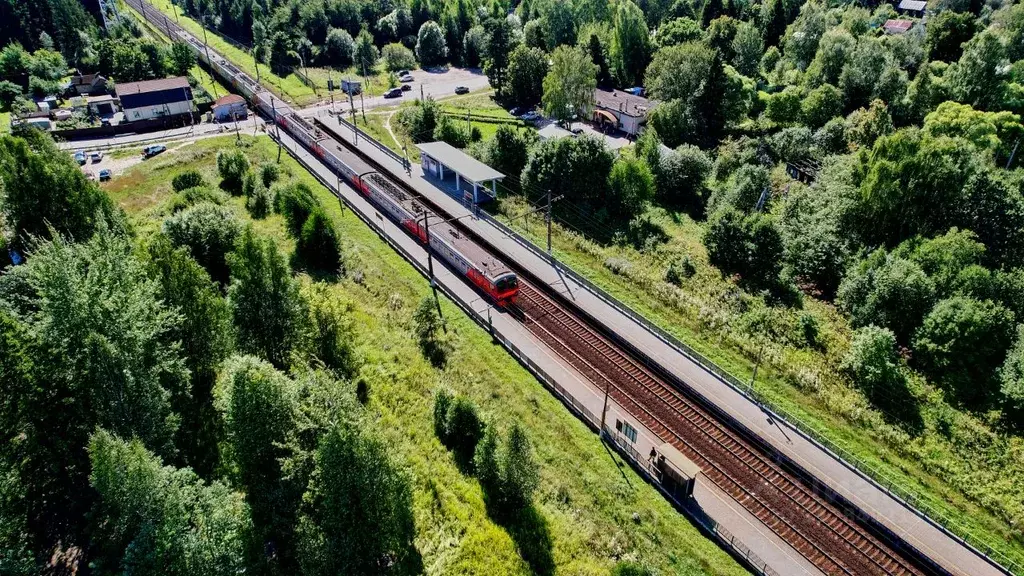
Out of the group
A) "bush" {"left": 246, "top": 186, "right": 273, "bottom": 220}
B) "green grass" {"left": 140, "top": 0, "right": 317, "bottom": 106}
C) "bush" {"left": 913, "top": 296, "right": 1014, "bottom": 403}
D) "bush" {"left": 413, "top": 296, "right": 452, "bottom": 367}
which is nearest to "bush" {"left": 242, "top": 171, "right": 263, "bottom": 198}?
"bush" {"left": 246, "top": 186, "right": 273, "bottom": 220}

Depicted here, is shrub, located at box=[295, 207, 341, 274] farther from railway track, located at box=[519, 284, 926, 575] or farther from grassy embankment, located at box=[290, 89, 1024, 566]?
grassy embankment, located at box=[290, 89, 1024, 566]

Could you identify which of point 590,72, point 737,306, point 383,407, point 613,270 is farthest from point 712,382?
point 590,72

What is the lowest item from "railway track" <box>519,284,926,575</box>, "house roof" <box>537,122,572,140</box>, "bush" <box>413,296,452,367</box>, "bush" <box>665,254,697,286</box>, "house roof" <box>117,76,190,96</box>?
"railway track" <box>519,284,926,575</box>

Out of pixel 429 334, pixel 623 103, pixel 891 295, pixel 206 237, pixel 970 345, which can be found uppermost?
pixel 623 103

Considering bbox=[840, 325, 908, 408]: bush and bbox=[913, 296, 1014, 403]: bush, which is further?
bbox=[840, 325, 908, 408]: bush

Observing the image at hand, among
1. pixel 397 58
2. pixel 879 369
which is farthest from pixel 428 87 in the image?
pixel 879 369

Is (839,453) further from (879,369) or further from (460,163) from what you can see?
(460,163)
